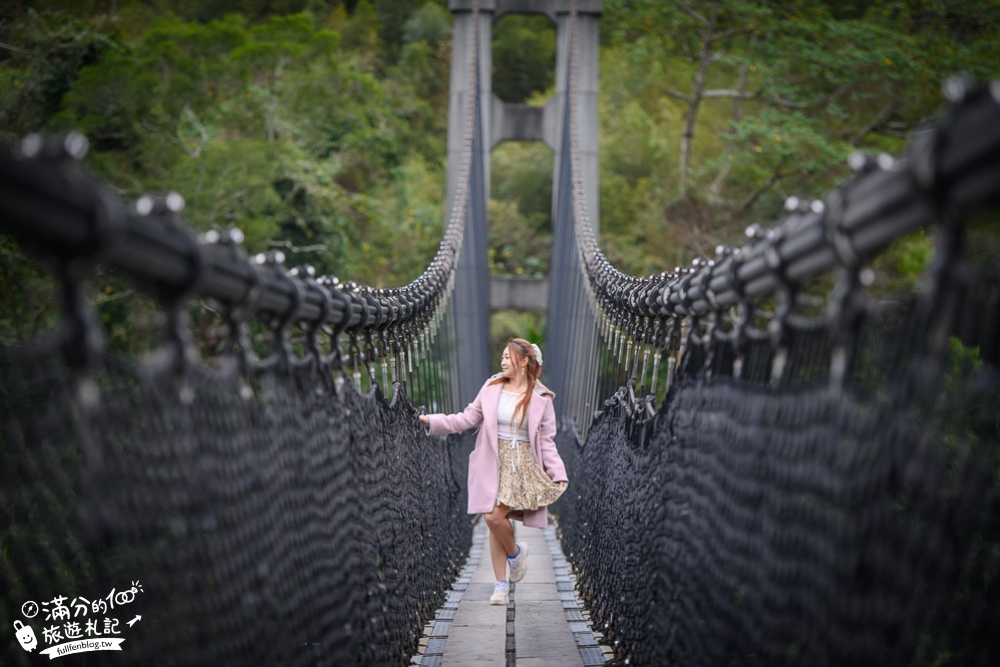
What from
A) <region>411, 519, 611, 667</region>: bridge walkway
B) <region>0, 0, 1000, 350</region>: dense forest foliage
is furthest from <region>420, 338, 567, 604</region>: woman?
<region>0, 0, 1000, 350</region>: dense forest foliage

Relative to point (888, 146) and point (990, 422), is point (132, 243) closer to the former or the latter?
point (990, 422)

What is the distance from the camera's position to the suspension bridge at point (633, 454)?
3.44 ft

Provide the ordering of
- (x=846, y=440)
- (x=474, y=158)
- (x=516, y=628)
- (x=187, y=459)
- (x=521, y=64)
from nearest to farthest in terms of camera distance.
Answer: (x=846, y=440), (x=187, y=459), (x=516, y=628), (x=474, y=158), (x=521, y=64)

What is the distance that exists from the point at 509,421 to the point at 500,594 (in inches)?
20.7

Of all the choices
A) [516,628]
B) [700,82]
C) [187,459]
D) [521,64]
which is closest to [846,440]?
[187,459]

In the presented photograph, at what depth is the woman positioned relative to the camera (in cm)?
360

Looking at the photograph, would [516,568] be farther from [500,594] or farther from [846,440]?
[846,440]

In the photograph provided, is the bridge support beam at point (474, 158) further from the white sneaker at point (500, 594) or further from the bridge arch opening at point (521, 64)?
the bridge arch opening at point (521, 64)

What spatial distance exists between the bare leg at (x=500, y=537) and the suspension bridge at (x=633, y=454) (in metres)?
0.91

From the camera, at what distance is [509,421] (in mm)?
3635

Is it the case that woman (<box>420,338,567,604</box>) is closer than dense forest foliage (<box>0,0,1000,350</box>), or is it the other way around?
woman (<box>420,338,567,604</box>)

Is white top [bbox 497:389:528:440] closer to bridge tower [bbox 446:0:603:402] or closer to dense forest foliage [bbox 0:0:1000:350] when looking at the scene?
bridge tower [bbox 446:0:603:402]

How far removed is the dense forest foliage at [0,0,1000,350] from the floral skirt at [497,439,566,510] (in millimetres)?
6440

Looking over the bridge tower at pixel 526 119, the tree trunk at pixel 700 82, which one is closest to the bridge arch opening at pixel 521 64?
the tree trunk at pixel 700 82
